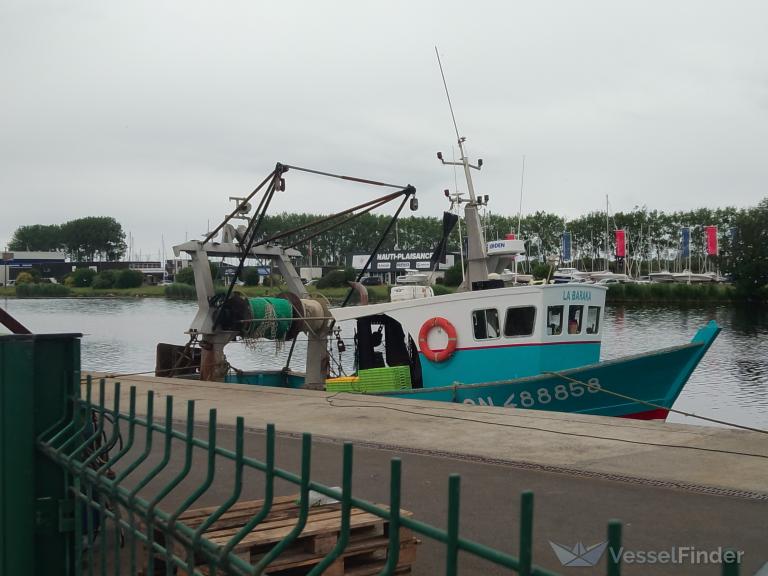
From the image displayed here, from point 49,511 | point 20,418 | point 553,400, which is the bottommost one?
point 553,400

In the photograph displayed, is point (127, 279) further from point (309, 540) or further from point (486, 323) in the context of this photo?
point (309, 540)

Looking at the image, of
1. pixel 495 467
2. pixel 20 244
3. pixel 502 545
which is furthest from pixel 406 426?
pixel 20 244

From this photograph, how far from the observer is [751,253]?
62.7 meters

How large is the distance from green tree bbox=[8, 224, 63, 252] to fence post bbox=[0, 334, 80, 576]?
141301 millimetres

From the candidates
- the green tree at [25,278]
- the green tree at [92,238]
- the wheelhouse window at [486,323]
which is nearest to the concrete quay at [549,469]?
the wheelhouse window at [486,323]

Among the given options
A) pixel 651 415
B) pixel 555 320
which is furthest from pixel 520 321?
pixel 651 415

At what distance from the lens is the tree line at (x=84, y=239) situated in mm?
132625

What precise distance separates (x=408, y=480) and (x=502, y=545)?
1809 mm

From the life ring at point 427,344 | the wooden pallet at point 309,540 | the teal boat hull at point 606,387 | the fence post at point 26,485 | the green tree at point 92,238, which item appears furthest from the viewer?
the green tree at point 92,238

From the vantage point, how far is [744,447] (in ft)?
27.2

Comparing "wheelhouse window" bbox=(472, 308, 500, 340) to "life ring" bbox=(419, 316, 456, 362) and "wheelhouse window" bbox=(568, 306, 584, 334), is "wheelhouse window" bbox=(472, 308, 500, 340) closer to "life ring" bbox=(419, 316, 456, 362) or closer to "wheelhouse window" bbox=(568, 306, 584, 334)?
"life ring" bbox=(419, 316, 456, 362)

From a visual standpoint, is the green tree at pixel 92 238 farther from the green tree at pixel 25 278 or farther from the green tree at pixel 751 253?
the green tree at pixel 751 253

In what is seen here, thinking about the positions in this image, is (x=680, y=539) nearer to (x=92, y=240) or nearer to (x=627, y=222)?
(x=627, y=222)

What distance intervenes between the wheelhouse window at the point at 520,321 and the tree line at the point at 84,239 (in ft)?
421
